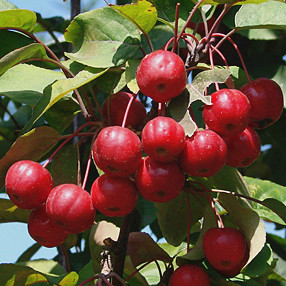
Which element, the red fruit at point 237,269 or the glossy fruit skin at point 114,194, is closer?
the glossy fruit skin at point 114,194

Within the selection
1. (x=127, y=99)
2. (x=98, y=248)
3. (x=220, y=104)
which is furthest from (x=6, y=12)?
(x=98, y=248)

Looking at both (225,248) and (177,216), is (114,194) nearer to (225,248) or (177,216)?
(225,248)

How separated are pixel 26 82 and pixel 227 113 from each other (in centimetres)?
65

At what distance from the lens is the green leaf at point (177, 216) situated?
1688 mm

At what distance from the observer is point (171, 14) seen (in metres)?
1.63

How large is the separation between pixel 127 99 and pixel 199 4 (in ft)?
1.02

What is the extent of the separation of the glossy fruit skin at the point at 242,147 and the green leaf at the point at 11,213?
769 mm

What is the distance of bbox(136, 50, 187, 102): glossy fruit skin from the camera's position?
4.13ft

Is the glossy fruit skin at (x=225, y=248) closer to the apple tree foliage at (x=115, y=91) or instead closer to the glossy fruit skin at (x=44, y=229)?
the apple tree foliage at (x=115, y=91)

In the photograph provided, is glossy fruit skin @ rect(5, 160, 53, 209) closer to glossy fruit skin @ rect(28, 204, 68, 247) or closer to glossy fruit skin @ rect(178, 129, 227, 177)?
glossy fruit skin @ rect(28, 204, 68, 247)

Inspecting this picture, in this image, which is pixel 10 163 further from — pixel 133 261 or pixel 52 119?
pixel 133 261

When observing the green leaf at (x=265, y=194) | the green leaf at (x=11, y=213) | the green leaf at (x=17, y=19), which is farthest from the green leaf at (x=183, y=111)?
the green leaf at (x=11, y=213)

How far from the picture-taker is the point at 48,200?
4.29 ft

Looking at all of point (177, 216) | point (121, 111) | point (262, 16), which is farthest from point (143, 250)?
point (262, 16)
